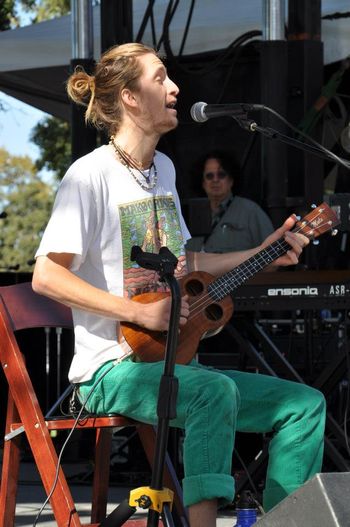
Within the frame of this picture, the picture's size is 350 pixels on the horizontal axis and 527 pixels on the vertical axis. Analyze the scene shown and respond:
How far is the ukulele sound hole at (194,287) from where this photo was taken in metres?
3.89

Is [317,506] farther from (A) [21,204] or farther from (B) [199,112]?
(A) [21,204]

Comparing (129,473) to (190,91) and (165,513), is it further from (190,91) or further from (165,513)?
(165,513)

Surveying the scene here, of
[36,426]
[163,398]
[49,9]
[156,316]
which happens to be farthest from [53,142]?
[163,398]

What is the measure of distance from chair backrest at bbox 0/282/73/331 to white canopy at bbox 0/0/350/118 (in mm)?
3645

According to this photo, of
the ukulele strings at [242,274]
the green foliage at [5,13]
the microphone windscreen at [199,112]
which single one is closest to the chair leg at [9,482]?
the ukulele strings at [242,274]

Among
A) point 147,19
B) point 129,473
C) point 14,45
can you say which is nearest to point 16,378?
point 129,473

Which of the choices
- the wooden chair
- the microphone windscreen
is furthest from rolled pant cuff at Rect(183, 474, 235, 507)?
the microphone windscreen

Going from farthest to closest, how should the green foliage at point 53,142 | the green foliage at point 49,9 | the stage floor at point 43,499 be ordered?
the green foliage at point 53,142 → the green foliage at point 49,9 → the stage floor at point 43,499

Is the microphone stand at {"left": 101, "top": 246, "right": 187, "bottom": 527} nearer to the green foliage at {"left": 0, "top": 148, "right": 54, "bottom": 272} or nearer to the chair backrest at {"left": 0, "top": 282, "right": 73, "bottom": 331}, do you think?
the chair backrest at {"left": 0, "top": 282, "right": 73, "bottom": 331}

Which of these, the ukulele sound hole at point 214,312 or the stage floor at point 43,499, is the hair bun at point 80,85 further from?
the stage floor at point 43,499

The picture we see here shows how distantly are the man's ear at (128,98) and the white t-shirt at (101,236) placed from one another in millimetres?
182

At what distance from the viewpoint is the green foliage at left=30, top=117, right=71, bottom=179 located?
2745cm

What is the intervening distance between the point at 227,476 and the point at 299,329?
3.70 metres

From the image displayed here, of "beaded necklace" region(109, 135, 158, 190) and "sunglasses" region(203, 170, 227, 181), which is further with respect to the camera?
"sunglasses" region(203, 170, 227, 181)
